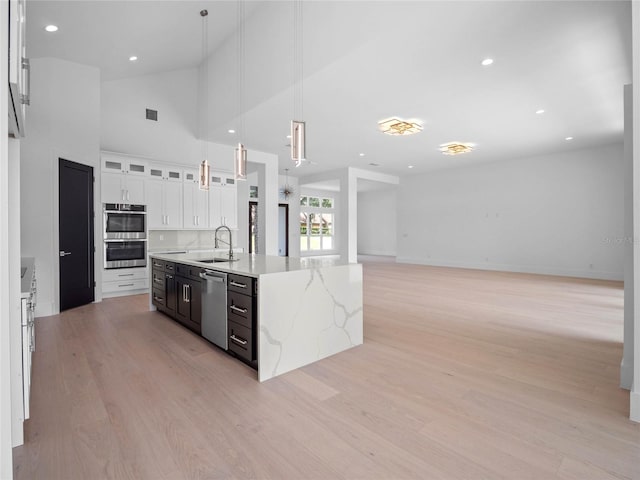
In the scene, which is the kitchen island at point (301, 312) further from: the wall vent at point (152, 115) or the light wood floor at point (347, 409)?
the wall vent at point (152, 115)

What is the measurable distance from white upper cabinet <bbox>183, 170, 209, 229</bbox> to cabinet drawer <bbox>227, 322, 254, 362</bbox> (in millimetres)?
4361

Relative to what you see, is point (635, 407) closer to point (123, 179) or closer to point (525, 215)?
point (123, 179)

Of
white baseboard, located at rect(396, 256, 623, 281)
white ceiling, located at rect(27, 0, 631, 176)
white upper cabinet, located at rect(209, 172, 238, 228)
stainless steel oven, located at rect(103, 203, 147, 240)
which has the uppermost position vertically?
white ceiling, located at rect(27, 0, 631, 176)

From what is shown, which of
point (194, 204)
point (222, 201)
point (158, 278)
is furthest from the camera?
point (222, 201)

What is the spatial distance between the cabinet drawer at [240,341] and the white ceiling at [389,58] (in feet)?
10.7

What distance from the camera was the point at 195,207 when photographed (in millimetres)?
6844

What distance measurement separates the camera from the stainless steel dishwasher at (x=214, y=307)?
3006 mm

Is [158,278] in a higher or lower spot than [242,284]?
lower

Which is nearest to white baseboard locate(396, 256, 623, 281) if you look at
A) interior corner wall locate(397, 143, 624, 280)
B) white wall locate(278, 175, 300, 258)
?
interior corner wall locate(397, 143, 624, 280)

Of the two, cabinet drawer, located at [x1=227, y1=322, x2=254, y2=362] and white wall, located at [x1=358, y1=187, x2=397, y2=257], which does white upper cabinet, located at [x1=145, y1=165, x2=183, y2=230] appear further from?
white wall, located at [x1=358, y1=187, x2=397, y2=257]

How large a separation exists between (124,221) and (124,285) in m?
1.14

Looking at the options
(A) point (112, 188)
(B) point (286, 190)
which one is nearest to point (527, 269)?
(B) point (286, 190)

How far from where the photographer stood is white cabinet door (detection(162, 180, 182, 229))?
6398mm

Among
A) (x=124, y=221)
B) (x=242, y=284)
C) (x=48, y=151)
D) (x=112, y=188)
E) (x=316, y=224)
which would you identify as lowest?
(x=242, y=284)
